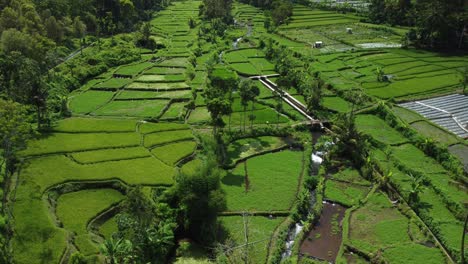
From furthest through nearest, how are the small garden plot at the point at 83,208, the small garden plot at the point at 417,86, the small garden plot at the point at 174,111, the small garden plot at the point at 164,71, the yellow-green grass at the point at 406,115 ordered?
the small garden plot at the point at 164,71
the small garden plot at the point at 417,86
the small garden plot at the point at 174,111
the yellow-green grass at the point at 406,115
the small garden plot at the point at 83,208

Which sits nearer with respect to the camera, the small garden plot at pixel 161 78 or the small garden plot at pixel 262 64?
the small garden plot at pixel 161 78

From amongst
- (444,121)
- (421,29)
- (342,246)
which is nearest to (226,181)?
(342,246)

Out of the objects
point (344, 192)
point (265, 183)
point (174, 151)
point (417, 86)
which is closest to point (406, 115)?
point (417, 86)

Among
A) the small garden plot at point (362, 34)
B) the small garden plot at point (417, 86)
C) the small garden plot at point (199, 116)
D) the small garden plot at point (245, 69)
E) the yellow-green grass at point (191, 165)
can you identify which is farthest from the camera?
the small garden plot at point (362, 34)

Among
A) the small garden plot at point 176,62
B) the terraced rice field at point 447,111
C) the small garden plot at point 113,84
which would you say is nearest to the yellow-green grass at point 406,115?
the terraced rice field at point 447,111

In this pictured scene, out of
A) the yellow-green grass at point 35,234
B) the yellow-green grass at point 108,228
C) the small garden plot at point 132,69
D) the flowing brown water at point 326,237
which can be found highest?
the small garden plot at point 132,69

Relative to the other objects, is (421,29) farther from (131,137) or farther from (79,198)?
(79,198)

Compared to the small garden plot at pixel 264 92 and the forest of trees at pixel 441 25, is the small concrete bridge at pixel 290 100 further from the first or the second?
the forest of trees at pixel 441 25
